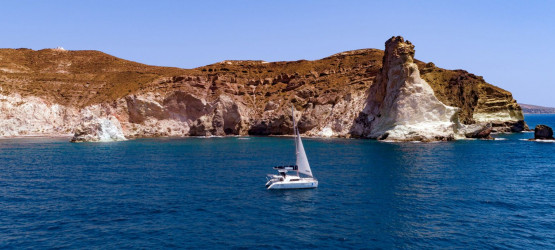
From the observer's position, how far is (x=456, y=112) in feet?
317

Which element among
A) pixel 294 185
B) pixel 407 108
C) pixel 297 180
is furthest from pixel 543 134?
pixel 294 185

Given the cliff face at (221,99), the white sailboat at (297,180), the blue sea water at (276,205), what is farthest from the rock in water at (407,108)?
the white sailboat at (297,180)

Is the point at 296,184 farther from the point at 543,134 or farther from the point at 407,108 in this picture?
the point at 543,134

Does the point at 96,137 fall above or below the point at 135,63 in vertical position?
below

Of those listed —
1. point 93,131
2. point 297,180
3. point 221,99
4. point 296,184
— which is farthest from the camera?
point 221,99

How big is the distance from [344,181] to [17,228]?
3214 centimetres

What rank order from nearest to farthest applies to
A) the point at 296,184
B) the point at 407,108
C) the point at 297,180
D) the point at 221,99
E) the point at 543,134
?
the point at 296,184 < the point at 297,180 < the point at 407,108 < the point at 543,134 < the point at 221,99

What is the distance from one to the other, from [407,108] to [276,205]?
69.3 metres

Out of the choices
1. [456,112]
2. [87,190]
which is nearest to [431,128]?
[456,112]

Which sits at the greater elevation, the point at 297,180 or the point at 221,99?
the point at 221,99

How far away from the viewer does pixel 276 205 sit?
115 ft

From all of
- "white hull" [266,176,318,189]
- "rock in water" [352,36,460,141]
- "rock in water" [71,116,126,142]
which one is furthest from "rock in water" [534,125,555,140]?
"rock in water" [71,116,126,142]

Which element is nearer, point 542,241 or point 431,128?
point 542,241

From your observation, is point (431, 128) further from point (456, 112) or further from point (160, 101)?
point (160, 101)
